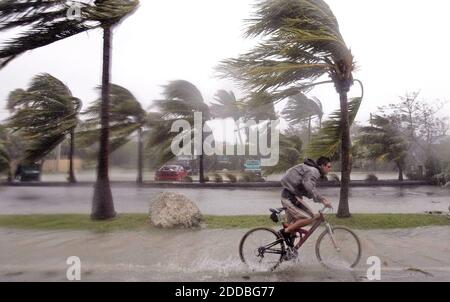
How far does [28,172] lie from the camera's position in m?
10.5

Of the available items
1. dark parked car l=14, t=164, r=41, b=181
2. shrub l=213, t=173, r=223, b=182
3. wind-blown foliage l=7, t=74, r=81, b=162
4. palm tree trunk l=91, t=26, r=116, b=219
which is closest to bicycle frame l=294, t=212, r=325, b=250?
palm tree trunk l=91, t=26, r=116, b=219

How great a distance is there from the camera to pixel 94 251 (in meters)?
6.62

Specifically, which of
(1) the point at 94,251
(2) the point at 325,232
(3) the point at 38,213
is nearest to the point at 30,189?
(3) the point at 38,213

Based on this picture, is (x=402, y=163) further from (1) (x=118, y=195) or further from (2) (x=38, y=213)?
(2) (x=38, y=213)

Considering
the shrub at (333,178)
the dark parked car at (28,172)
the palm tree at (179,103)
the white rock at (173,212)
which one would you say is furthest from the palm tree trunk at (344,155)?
the dark parked car at (28,172)

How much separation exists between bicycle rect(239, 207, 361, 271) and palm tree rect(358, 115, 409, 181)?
37.5ft

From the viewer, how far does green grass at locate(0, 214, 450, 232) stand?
819 centimetres

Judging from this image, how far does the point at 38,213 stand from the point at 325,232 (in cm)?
712

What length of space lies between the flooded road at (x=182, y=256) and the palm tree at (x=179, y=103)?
3554 mm

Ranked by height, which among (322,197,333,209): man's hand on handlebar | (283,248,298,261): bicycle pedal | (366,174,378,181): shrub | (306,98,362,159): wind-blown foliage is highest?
(306,98,362,159): wind-blown foliage

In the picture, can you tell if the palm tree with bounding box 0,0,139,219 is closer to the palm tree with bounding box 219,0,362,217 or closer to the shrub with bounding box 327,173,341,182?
the palm tree with bounding box 219,0,362,217
